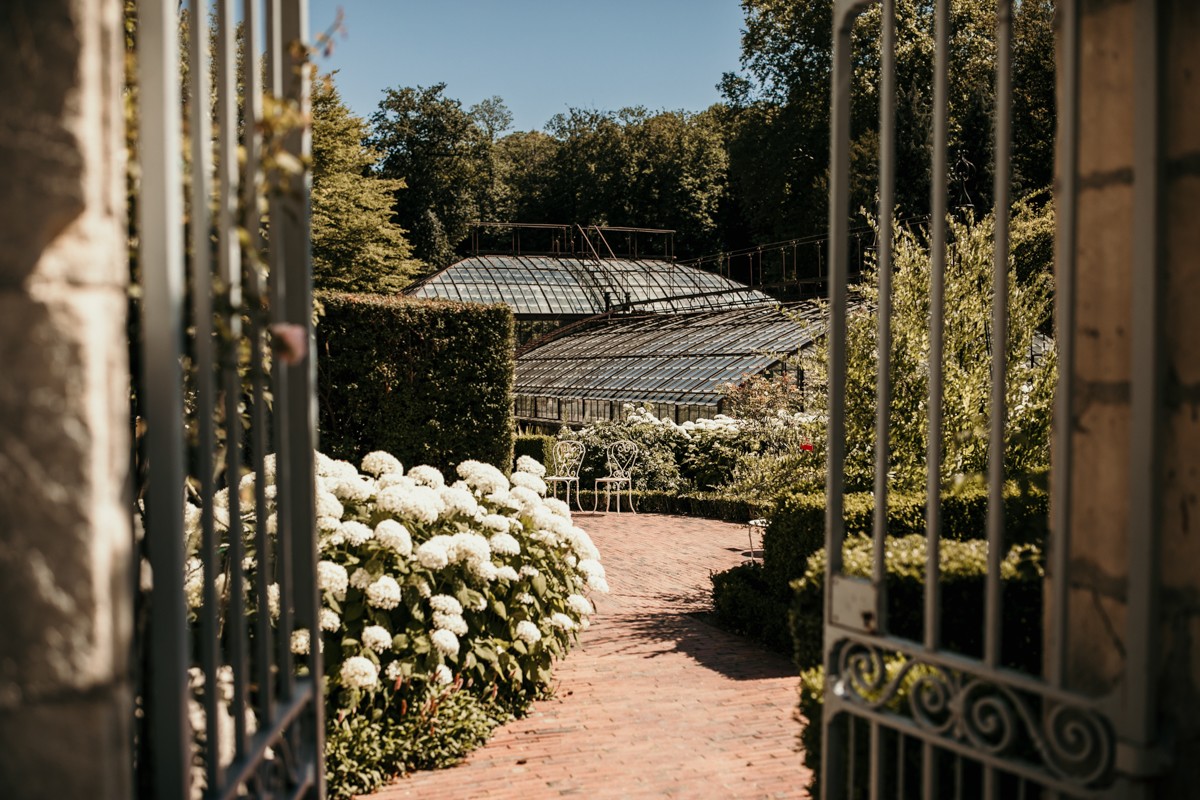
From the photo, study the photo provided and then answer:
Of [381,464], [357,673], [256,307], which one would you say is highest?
[256,307]

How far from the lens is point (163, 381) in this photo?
1461mm

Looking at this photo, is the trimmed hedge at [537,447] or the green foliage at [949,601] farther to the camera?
the trimmed hedge at [537,447]

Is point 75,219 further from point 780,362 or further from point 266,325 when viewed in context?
point 780,362

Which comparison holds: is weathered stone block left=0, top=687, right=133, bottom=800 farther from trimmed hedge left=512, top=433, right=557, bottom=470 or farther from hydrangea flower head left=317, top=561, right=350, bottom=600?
trimmed hedge left=512, top=433, right=557, bottom=470

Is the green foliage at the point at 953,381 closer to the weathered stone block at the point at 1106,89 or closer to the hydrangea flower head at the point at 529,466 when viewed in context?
the hydrangea flower head at the point at 529,466

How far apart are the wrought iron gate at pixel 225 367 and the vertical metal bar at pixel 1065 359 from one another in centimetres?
147

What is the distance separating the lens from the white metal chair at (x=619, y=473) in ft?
48.6

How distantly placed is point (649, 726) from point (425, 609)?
1.42 meters

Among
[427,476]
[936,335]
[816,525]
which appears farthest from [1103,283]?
[816,525]

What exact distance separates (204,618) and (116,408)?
559mm

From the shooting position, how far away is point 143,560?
8.19 ft

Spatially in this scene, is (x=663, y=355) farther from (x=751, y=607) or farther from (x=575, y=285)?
(x=751, y=607)

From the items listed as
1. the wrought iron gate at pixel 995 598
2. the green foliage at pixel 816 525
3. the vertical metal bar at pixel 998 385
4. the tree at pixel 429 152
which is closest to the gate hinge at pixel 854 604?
the wrought iron gate at pixel 995 598

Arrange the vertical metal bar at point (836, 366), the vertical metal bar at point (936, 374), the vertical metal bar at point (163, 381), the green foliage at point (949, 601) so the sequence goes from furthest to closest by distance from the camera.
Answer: the green foliage at point (949, 601) → the vertical metal bar at point (836, 366) → the vertical metal bar at point (936, 374) → the vertical metal bar at point (163, 381)
